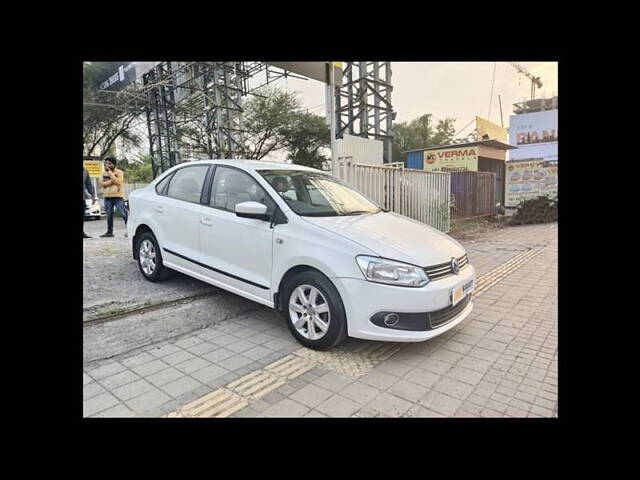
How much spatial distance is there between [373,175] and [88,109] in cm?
1765

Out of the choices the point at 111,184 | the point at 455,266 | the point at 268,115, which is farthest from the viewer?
the point at 268,115

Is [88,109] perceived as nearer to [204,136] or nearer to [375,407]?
[204,136]

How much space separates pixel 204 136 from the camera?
2059 cm

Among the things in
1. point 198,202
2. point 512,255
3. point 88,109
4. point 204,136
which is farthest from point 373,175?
point 88,109

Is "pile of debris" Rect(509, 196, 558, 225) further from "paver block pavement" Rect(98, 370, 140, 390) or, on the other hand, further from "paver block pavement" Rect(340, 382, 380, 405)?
"paver block pavement" Rect(98, 370, 140, 390)

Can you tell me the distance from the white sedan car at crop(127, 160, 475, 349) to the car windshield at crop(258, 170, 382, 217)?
0.01m

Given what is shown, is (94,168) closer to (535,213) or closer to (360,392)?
(360,392)

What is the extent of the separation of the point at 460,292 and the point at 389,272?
785mm

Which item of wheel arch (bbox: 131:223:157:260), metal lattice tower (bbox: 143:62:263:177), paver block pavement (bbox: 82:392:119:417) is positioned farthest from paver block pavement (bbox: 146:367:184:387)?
metal lattice tower (bbox: 143:62:263:177)

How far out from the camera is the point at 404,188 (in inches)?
359

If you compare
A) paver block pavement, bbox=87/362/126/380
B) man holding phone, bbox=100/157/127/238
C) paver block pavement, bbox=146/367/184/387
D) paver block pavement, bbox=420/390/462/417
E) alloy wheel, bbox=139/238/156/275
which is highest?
man holding phone, bbox=100/157/127/238

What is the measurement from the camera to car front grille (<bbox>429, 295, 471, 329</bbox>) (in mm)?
3163

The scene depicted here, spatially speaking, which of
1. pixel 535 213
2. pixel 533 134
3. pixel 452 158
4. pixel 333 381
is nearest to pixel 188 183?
pixel 333 381
